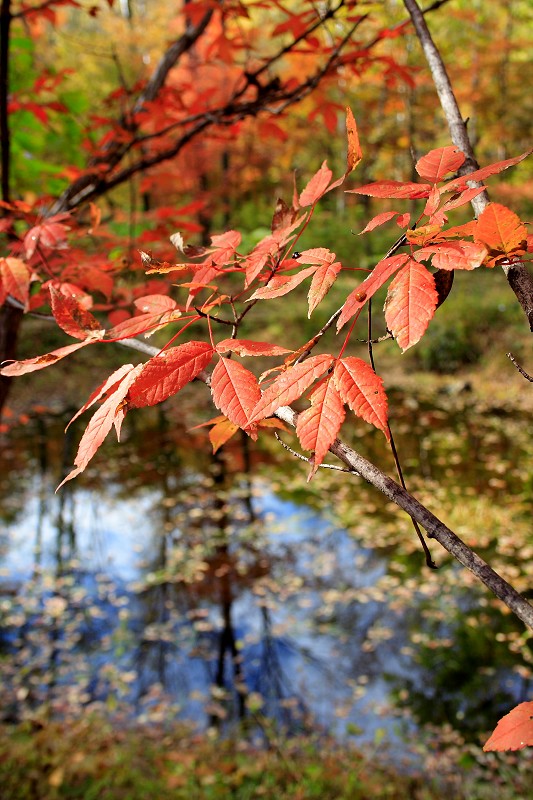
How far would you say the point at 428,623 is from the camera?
4082 millimetres

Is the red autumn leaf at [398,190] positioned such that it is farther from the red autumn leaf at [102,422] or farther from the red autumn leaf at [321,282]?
the red autumn leaf at [102,422]

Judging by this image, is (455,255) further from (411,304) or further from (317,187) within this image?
(317,187)

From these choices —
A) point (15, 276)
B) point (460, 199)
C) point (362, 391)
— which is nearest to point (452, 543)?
point (362, 391)

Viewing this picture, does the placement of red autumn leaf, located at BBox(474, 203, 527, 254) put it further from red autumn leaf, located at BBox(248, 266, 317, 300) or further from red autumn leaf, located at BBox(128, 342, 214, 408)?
red autumn leaf, located at BBox(128, 342, 214, 408)

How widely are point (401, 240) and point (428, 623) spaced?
3.98 meters

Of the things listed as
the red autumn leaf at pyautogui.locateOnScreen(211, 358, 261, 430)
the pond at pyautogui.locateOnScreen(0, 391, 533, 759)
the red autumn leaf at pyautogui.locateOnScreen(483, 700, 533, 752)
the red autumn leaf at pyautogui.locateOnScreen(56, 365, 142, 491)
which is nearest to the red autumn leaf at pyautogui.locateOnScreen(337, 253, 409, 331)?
the red autumn leaf at pyautogui.locateOnScreen(211, 358, 261, 430)

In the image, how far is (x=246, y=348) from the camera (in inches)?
27.5

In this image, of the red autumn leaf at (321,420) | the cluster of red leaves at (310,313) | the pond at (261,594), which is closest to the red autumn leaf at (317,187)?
the cluster of red leaves at (310,313)

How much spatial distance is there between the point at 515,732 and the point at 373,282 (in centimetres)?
50

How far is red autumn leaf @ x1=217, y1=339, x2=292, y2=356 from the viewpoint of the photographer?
68 cm

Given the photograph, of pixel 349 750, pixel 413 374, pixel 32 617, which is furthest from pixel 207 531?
pixel 413 374

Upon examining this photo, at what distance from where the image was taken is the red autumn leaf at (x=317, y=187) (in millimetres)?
797

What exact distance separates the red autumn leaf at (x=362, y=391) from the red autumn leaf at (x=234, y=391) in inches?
3.7

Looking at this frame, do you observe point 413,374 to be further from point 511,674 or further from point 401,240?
point 401,240
